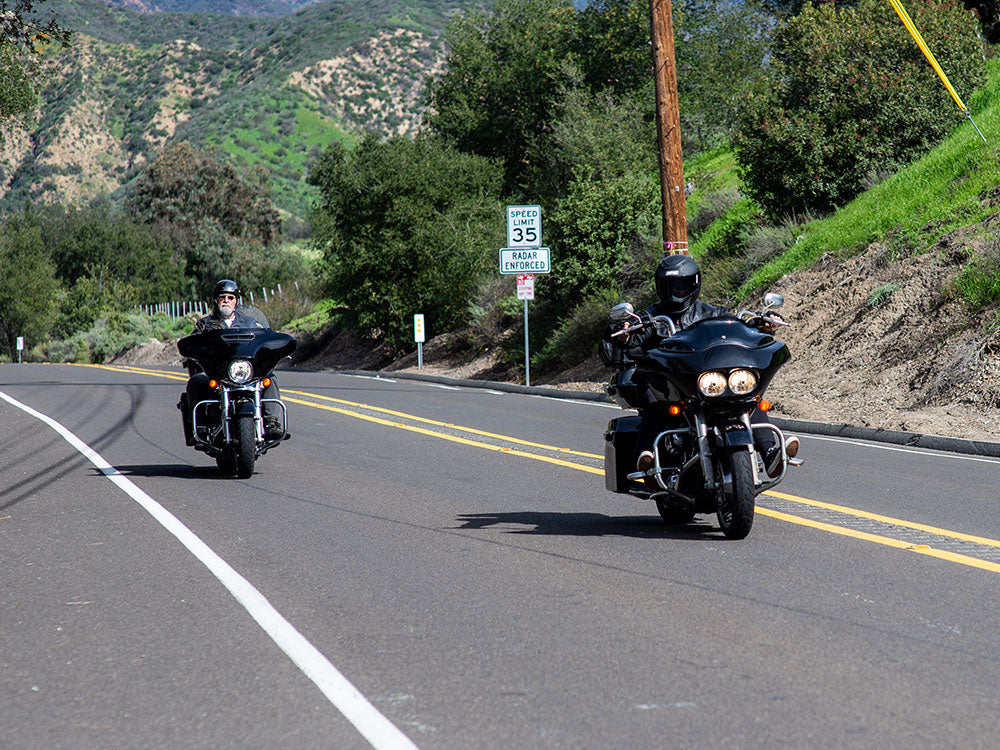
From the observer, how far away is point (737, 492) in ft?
23.3

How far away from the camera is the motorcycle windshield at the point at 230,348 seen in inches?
439

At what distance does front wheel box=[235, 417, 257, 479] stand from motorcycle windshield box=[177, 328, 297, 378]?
512 millimetres

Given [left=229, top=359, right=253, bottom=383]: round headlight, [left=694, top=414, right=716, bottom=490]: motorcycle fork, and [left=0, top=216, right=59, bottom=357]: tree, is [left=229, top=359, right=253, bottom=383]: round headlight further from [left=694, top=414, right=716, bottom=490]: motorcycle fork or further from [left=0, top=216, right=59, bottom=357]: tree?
[left=0, top=216, right=59, bottom=357]: tree

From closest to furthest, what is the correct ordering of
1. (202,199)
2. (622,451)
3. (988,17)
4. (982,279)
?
(622,451) < (982,279) < (988,17) < (202,199)

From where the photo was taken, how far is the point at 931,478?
1059 centimetres

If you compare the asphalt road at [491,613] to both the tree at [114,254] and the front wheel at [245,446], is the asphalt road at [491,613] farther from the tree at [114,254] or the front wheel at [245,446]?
the tree at [114,254]

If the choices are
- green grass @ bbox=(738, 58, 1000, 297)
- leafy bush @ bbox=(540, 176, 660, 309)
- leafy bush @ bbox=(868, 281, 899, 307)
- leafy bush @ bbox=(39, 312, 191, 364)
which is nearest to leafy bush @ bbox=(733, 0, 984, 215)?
green grass @ bbox=(738, 58, 1000, 297)

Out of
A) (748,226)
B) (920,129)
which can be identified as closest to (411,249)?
(748,226)

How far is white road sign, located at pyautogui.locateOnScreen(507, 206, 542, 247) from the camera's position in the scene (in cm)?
2617

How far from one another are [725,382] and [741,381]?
0.32ft

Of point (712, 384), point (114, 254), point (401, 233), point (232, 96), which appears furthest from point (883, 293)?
point (232, 96)

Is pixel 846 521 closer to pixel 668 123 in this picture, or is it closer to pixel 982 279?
pixel 982 279

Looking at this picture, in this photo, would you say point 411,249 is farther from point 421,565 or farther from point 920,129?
point 421,565

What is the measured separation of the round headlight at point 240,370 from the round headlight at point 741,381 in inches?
221
